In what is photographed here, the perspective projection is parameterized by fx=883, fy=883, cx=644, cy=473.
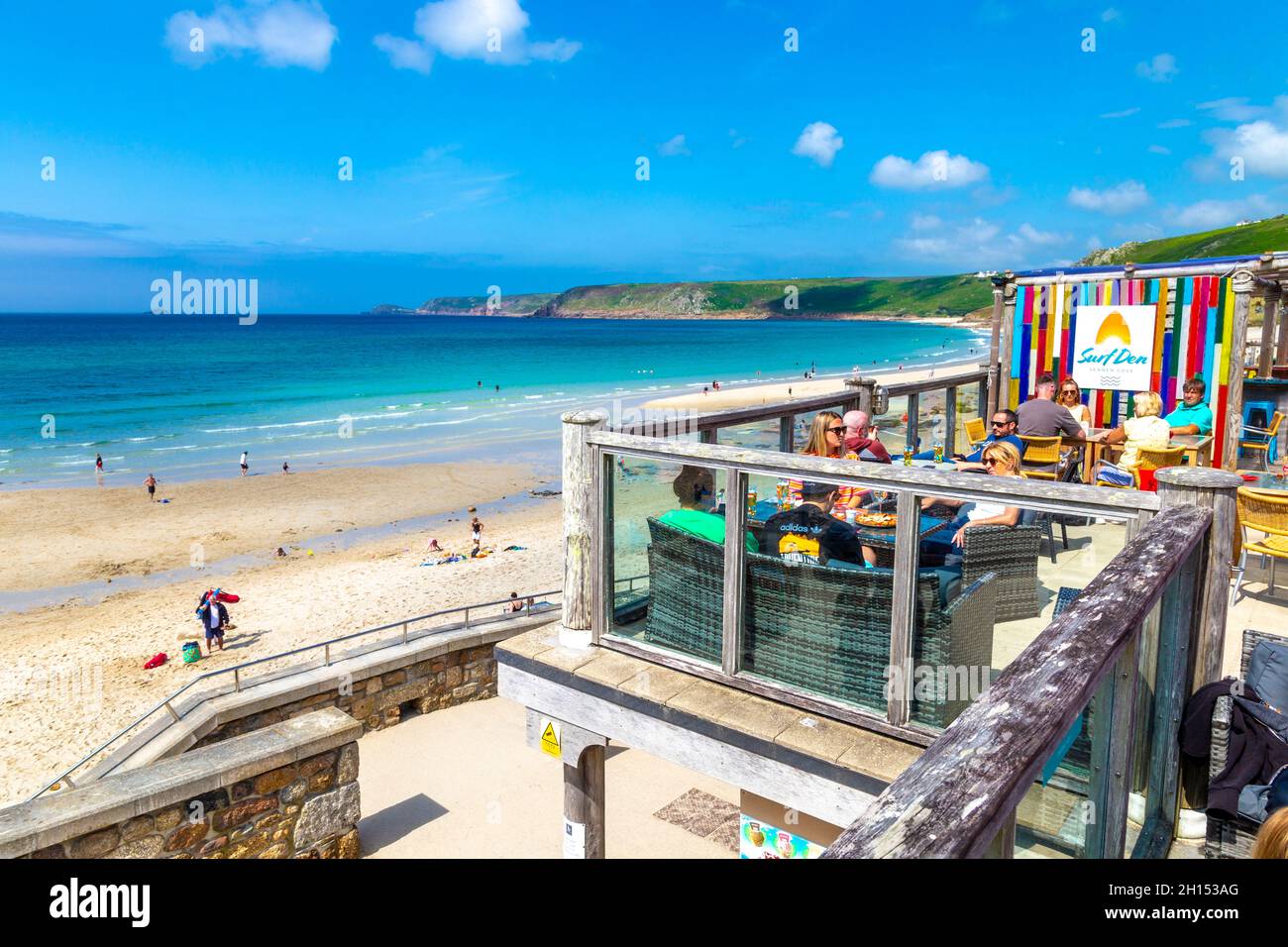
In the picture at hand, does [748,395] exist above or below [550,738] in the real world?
above

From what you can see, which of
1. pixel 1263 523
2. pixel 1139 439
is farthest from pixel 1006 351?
pixel 1263 523

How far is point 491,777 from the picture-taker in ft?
30.9

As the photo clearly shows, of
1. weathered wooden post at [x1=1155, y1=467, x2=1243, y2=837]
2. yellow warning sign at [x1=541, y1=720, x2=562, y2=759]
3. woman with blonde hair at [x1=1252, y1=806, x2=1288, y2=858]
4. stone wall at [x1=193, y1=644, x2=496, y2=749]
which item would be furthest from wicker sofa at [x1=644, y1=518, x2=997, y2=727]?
stone wall at [x1=193, y1=644, x2=496, y2=749]

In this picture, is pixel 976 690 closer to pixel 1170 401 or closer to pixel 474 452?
pixel 1170 401

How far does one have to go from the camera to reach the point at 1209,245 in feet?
272

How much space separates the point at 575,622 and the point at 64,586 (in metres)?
19.3

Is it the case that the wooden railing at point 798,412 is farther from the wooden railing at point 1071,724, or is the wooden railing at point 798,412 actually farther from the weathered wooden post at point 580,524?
the wooden railing at point 1071,724

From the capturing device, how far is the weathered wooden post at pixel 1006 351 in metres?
10.6

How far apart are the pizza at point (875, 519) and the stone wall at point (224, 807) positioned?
5.13m

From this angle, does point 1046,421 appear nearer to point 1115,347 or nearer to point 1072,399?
point 1072,399

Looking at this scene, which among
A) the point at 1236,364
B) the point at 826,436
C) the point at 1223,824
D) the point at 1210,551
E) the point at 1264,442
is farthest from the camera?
the point at 1264,442

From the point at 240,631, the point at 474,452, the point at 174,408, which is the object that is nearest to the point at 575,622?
the point at 240,631

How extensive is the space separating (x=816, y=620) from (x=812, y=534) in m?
0.40

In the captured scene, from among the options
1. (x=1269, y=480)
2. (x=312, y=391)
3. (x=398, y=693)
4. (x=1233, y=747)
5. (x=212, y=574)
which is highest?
(x=1269, y=480)
